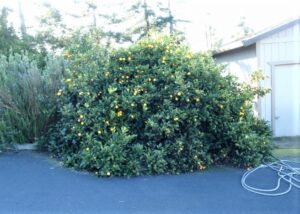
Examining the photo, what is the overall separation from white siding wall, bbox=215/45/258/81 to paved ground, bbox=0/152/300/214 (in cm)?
597

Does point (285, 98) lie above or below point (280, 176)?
above

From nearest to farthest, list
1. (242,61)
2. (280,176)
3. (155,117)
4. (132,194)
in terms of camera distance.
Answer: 1. (132,194)
2. (280,176)
3. (155,117)
4. (242,61)

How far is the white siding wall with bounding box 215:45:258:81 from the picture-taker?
11.6 metres

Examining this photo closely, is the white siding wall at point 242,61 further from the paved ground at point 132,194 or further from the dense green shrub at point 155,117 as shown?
the paved ground at point 132,194

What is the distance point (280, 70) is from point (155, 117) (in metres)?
6.20

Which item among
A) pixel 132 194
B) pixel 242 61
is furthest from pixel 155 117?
pixel 242 61

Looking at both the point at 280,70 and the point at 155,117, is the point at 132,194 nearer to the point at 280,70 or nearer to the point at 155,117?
the point at 155,117

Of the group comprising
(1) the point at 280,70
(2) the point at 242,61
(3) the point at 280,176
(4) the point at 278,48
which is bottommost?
(3) the point at 280,176

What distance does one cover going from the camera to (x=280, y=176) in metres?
5.90

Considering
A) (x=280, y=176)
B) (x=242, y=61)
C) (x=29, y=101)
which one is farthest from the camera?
(x=242, y=61)

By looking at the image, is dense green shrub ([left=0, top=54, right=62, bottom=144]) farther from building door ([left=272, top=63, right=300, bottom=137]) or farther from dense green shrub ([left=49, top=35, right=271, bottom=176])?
building door ([left=272, top=63, right=300, bottom=137])

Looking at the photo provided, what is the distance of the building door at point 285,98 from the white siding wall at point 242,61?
765 mm

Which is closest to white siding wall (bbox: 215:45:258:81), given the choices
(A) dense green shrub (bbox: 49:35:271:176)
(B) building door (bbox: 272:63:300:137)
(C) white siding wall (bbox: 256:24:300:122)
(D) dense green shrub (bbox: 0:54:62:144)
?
(C) white siding wall (bbox: 256:24:300:122)

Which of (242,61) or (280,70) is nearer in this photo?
(280,70)
